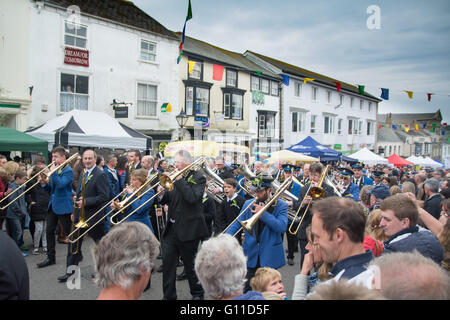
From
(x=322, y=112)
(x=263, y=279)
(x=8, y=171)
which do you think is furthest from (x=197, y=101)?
(x=263, y=279)

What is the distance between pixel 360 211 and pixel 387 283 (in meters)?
0.82

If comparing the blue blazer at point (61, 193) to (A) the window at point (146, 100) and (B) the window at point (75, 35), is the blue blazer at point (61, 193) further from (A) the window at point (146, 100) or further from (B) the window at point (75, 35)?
(A) the window at point (146, 100)

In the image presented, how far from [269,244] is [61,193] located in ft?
12.6

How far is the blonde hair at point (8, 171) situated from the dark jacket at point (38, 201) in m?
0.41

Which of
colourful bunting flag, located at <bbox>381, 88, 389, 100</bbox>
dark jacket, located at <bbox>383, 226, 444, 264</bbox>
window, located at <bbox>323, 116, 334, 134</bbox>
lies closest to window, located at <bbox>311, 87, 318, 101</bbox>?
window, located at <bbox>323, 116, 334, 134</bbox>

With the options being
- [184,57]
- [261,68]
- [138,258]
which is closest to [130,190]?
[138,258]

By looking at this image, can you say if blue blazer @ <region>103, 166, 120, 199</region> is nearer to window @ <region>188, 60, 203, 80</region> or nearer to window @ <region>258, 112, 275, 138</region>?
window @ <region>188, 60, 203, 80</region>

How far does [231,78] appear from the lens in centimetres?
2492

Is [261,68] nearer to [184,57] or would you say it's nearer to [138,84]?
[184,57]

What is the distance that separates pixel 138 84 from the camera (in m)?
18.6

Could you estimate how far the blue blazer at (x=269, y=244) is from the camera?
3.94 m

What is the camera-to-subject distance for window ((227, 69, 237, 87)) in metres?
24.7

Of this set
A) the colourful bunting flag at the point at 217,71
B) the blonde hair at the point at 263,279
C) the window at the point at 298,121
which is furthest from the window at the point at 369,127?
the blonde hair at the point at 263,279

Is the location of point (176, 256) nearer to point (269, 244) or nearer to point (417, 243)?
point (269, 244)
